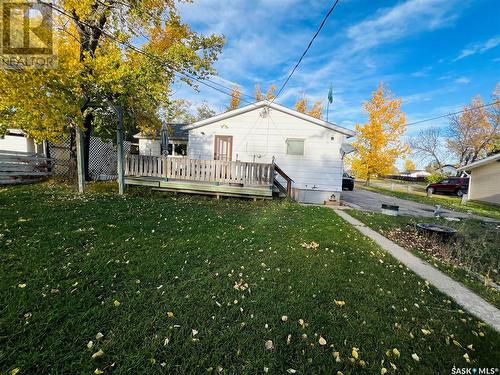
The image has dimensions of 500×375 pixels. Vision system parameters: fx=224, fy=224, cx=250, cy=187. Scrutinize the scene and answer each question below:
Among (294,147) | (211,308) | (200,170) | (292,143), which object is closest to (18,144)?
(200,170)

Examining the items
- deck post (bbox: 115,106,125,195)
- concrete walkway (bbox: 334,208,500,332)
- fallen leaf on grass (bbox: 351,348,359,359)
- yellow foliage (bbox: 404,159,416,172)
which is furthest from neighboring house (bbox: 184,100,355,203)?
yellow foliage (bbox: 404,159,416,172)

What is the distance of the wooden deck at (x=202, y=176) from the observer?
873 cm

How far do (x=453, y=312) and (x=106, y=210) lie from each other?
287 inches

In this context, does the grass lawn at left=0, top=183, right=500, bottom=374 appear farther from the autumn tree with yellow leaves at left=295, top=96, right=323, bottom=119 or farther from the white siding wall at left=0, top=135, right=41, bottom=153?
the autumn tree with yellow leaves at left=295, top=96, right=323, bottom=119

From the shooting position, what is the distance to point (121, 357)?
1849 millimetres

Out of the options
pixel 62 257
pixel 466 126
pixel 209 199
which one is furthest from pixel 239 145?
pixel 466 126

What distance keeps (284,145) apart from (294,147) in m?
0.51

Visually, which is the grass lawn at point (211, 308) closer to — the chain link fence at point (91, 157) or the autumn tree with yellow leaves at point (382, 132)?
the chain link fence at point (91, 157)

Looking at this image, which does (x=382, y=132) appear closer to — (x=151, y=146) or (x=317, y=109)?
(x=317, y=109)

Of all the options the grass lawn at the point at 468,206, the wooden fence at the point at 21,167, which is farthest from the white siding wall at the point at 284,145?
the wooden fence at the point at 21,167

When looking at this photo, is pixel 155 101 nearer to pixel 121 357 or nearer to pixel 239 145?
pixel 239 145

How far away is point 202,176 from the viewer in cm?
889

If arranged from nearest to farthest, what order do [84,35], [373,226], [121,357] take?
[121,357] < [373,226] < [84,35]

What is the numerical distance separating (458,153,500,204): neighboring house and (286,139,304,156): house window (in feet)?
49.2
